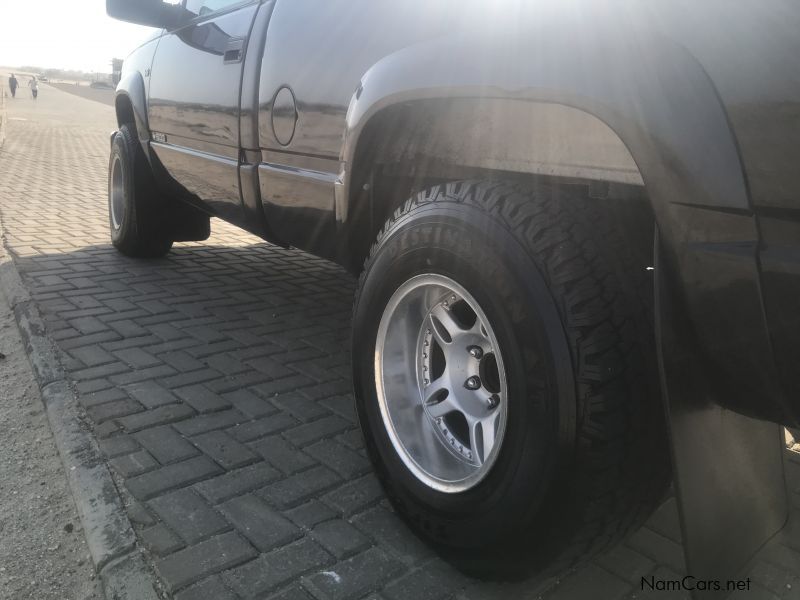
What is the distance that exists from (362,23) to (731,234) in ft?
4.78

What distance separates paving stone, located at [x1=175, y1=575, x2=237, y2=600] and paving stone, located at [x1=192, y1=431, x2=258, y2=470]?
1.97 feet

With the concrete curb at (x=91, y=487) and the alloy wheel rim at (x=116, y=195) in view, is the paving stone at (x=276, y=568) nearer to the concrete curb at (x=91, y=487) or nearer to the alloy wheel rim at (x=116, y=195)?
the concrete curb at (x=91, y=487)

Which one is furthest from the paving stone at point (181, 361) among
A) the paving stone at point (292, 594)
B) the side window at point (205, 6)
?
the side window at point (205, 6)

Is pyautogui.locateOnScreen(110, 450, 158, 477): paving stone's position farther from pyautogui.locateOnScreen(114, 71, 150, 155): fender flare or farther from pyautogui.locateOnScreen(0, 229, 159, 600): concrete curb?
pyautogui.locateOnScreen(114, 71, 150, 155): fender flare

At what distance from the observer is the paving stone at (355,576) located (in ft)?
5.96

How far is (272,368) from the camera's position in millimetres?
3287

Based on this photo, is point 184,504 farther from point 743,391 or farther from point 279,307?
point 279,307

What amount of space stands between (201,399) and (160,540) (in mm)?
983

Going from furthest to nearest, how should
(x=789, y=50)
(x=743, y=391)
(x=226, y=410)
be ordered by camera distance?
(x=226, y=410)
(x=743, y=391)
(x=789, y=50)

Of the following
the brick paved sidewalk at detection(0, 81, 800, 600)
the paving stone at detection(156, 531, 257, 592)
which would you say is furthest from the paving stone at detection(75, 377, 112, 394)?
the paving stone at detection(156, 531, 257, 592)

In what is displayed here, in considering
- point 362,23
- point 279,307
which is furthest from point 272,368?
point 362,23

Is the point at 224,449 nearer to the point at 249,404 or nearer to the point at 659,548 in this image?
the point at 249,404

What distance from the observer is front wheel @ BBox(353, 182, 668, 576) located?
152 centimetres

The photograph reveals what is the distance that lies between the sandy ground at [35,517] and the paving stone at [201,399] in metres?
0.53
